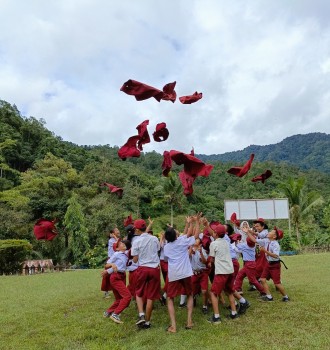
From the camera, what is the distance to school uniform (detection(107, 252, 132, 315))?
657 cm

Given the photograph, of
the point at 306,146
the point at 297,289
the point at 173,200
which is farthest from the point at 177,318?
the point at 306,146

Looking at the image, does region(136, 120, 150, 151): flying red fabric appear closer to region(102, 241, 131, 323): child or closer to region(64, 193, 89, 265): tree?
region(102, 241, 131, 323): child

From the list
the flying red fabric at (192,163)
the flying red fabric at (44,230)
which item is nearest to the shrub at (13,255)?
the flying red fabric at (44,230)

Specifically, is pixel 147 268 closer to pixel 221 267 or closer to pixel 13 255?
pixel 221 267

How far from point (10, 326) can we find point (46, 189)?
2909 cm

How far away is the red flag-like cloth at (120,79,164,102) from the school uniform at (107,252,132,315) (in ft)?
10.2

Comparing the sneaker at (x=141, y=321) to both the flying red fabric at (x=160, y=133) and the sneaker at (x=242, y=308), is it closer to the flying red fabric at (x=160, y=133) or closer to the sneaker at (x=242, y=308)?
the sneaker at (x=242, y=308)

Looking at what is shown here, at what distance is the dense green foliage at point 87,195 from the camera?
29500mm

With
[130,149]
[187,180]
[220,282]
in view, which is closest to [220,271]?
[220,282]

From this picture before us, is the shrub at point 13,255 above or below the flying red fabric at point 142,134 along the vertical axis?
below

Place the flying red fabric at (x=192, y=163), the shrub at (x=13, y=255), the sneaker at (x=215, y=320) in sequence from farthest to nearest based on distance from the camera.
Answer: the shrub at (x=13, y=255), the sneaker at (x=215, y=320), the flying red fabric at (x=192, y=163)

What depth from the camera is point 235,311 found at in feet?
21.4

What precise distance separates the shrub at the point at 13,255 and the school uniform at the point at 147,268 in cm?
2003

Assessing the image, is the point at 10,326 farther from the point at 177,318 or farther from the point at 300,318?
the point at 300,318
